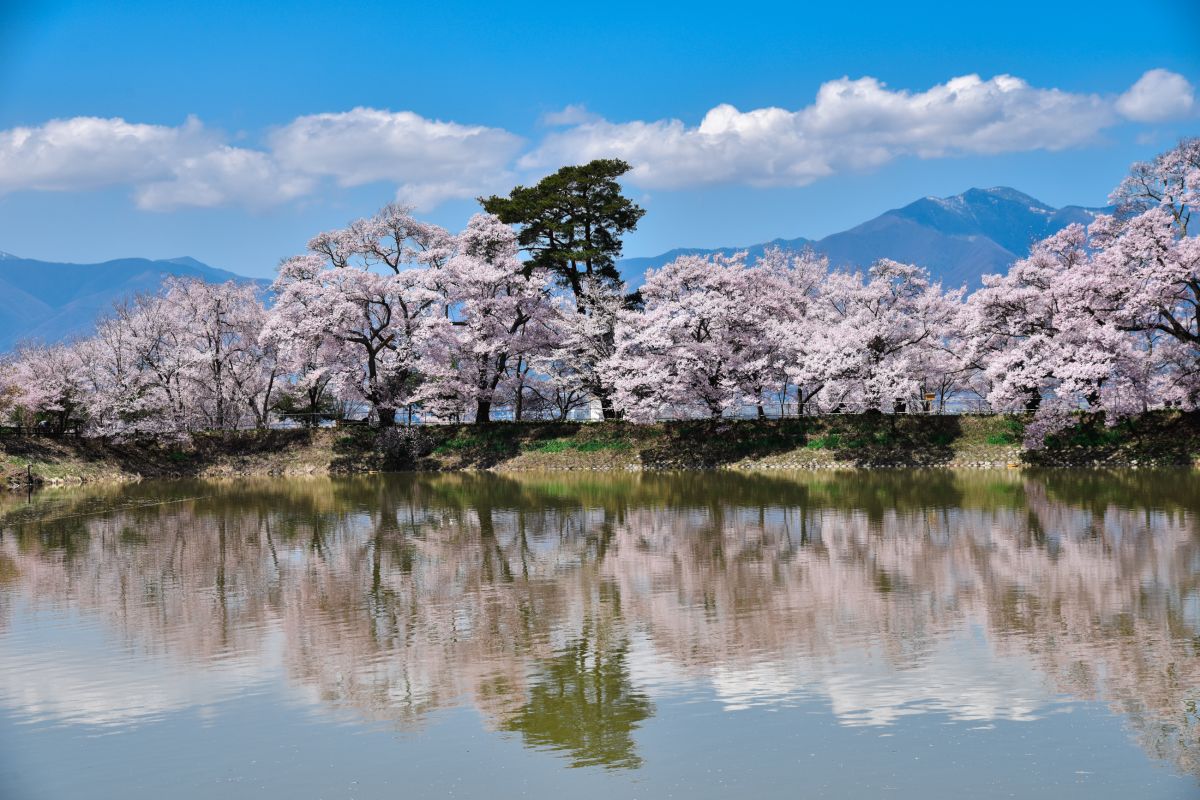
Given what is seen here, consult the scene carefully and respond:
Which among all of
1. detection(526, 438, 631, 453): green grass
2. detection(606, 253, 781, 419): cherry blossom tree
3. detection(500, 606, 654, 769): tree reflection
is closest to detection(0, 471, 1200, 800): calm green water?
detection(500, 606, 654, 769): tree reflection

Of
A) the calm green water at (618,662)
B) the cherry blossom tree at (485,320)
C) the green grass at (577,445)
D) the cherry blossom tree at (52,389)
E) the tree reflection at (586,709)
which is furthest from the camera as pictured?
the cherry blossom tree at (485,320)

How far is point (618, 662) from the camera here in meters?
13.7

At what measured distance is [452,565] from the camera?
859 inches

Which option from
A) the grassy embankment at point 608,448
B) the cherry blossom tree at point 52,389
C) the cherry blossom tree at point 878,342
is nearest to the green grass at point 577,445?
the grassy embankment at point 608,448

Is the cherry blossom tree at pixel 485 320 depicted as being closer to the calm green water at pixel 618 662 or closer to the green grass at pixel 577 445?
the green grass at pixel 577 445

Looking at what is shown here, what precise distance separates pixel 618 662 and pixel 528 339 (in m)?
42.0

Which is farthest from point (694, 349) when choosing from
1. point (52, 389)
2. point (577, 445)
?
point (52, 389)

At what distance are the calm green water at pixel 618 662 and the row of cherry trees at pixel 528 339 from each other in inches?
889

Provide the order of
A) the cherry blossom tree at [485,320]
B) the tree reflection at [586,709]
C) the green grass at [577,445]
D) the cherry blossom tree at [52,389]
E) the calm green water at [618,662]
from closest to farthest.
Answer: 1. the calm green water at [618,662]
2. the tree reflection at [586,709]
3. the cherry blossom tree at [52,389]
4. the green grass at [577,445]
5. the cherry blossom tree at [485,320]

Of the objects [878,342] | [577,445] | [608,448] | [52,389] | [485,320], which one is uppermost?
[485,320]

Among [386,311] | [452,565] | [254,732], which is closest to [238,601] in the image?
[452,565]

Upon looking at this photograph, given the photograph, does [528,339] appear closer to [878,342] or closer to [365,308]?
[365,308]

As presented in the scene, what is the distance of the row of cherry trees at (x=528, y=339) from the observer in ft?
161

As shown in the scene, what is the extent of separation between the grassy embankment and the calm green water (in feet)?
62.8
